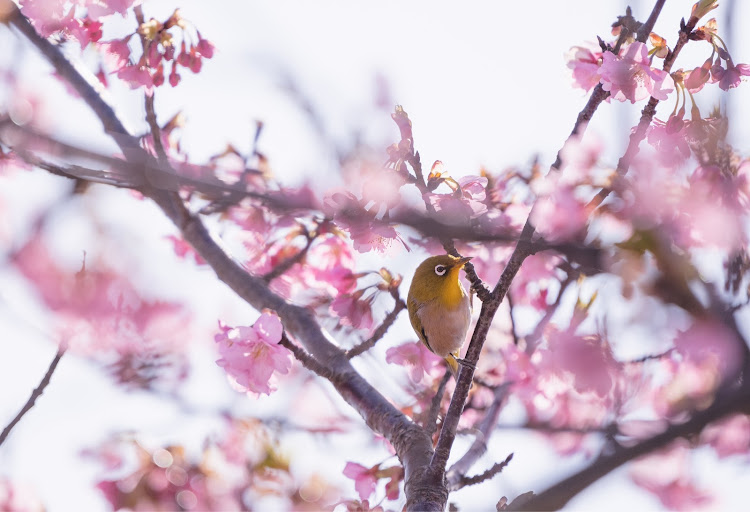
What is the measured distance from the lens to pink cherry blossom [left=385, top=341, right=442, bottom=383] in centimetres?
363

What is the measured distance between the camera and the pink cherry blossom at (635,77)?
2.25 meters

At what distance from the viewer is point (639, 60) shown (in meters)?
2.27

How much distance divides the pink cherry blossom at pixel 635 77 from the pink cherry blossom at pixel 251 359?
5.47 feet

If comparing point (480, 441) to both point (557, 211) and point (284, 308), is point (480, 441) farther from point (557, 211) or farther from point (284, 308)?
point (557, 211)

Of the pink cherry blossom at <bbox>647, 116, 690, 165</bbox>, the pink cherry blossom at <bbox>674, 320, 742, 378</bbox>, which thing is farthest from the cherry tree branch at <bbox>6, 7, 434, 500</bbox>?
the pink cherry blossom at <bbox>647, 116, 690, 165</bbox>

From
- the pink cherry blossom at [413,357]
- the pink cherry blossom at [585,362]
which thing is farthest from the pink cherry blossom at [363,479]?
the pink cherry blossom at [585,362]

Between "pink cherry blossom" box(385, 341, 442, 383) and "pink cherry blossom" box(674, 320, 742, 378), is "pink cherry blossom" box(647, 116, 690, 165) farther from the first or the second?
"pink cherry blossom" box(385, 341, 442, 383)

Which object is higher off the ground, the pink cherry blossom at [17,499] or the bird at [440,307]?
the bird at [440,307]

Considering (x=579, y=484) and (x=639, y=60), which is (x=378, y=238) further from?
(x=579, y=484)

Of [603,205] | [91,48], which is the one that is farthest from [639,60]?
[91,48]

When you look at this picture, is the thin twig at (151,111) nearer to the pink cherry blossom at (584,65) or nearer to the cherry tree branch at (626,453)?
the pink cherry blossom at (584,65)

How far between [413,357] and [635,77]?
195 cm

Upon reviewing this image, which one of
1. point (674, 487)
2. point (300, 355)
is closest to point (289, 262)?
point (300, 355)

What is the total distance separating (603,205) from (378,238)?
857mm
